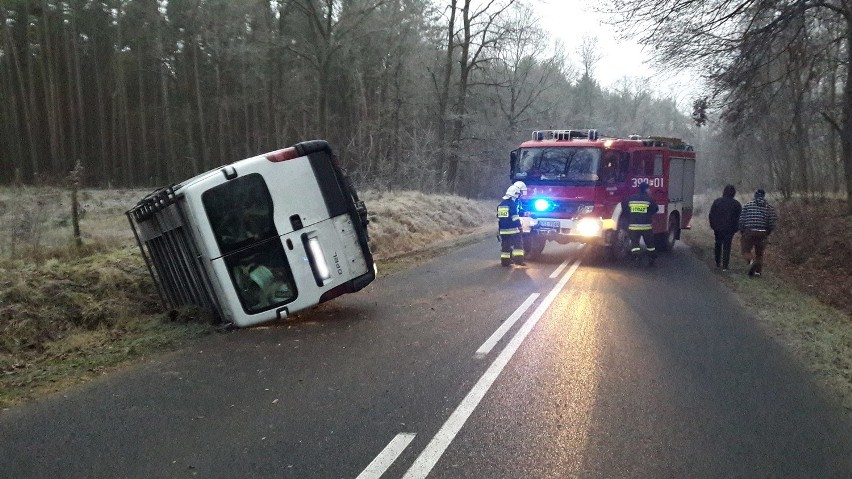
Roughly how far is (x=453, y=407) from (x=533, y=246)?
387 inches

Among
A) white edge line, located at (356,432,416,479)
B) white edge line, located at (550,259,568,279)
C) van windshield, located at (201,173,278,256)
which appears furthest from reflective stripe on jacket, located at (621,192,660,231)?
white edge line, located at (356,432,416,479)

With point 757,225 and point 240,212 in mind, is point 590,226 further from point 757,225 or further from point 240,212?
point 240,212

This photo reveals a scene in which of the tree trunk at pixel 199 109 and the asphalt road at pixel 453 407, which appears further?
the tree trunk at pixel 199 109

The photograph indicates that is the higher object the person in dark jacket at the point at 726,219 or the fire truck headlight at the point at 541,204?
the fire truck headlight at the point at 541,204

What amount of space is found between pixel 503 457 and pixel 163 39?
3157cm

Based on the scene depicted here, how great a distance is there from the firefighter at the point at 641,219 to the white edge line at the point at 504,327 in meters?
4.72

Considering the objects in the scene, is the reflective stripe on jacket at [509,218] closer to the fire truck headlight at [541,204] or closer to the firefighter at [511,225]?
the firefighter at [511,225]

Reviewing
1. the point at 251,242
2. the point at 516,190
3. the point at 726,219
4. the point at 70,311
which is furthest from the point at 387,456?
the point at 726,219

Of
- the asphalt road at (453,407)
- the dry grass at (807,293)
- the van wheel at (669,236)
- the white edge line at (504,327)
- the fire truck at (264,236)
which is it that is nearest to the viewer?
the asphalt road at (453,407)

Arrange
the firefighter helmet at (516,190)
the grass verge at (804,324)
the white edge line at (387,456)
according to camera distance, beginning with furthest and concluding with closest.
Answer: the firefighter helmet at (516,190) → the grass verge at (804,324) → the white edge line at (387,456)

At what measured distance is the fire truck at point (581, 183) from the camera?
43.4 feet

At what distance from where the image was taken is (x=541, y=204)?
13.7 meters

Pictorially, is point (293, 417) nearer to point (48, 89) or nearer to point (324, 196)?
point (324, 196)

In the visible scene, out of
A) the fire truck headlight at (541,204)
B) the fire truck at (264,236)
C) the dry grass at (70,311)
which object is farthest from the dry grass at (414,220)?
the fire truck at (264,236)
